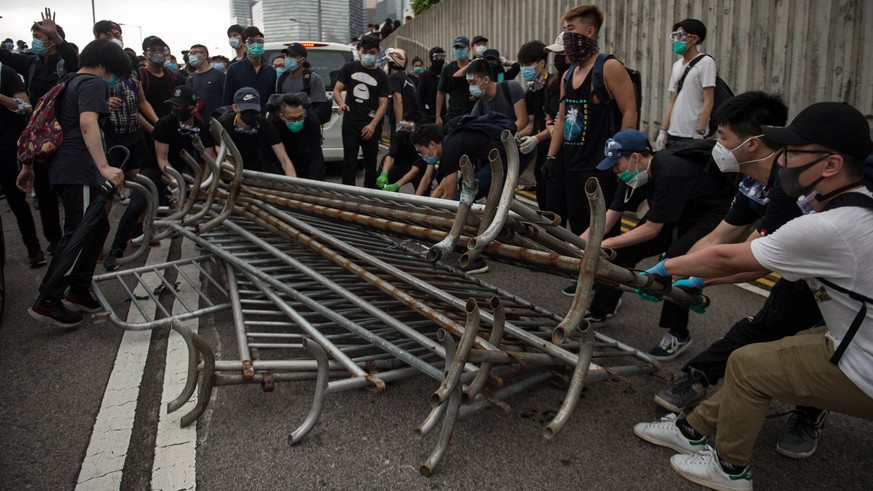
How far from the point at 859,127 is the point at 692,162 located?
1.44 m

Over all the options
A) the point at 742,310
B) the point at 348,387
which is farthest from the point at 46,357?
the point at 742,310

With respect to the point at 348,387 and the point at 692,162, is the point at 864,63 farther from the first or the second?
the point at 348,387

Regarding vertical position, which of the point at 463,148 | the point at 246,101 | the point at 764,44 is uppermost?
the point at 764,44

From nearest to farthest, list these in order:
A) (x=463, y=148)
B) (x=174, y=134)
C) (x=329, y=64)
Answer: (x=463, y=148) → (x=174, y=134) → (x=329, y=64)

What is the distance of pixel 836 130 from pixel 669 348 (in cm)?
182

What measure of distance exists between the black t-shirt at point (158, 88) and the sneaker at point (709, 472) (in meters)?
6.87

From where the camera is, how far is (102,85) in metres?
4.27

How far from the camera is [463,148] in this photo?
16.2 ft

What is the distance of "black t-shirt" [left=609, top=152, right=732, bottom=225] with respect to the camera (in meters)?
3.52

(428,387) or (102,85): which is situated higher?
(102,85)

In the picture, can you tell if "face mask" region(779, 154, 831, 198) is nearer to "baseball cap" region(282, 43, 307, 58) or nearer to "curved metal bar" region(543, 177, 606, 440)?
"curved metal bar" region(543, 177, 606, 440)

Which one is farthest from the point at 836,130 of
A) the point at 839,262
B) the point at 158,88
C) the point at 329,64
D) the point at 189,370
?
the point at 329,64

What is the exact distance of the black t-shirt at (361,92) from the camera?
7.33 m

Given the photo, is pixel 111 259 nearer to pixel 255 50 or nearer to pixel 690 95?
pixel 255 50
